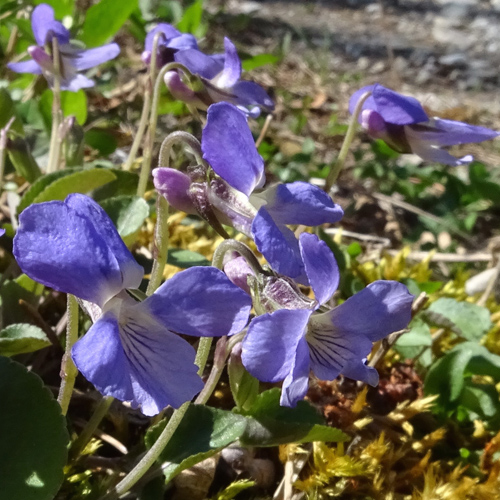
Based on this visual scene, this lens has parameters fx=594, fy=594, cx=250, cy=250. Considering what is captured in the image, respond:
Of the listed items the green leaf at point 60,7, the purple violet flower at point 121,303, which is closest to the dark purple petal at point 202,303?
the purple violet flower at point 121,303

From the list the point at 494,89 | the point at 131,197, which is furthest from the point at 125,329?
the point at 494,89

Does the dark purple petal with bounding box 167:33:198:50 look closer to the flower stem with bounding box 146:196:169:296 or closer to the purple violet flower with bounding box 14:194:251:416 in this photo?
the flower stem with bounding box 146:196:169:296

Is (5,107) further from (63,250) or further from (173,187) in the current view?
(63,250)

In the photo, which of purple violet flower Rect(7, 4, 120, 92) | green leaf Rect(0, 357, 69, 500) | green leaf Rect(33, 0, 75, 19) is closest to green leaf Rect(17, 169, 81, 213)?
purple violet flower Rect(7, 4, 120, 92)

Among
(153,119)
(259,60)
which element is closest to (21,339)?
(153,119)

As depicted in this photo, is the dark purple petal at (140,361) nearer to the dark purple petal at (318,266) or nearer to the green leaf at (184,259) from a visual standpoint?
the dark purple petal at (318,266)

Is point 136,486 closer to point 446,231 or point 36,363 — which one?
point 36,363
